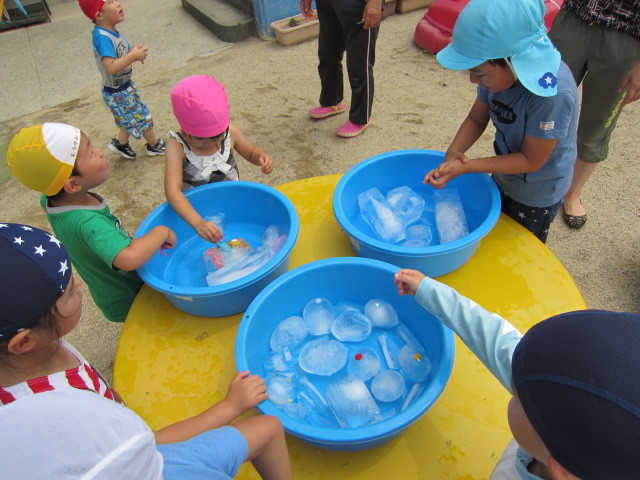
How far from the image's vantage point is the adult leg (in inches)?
120

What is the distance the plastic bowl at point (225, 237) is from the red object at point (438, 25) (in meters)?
3.14

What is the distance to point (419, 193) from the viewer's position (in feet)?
6.01

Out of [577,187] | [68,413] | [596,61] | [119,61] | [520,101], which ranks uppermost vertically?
[68,413]

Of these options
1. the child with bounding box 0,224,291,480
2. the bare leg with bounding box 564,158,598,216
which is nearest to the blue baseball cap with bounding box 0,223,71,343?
the child with bounding box 0,224,291,480

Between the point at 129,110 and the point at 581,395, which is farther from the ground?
the point at 581,395

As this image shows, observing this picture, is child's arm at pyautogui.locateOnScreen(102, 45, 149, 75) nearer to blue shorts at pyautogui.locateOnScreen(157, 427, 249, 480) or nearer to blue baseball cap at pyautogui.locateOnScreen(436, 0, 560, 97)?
blue baseball cap at pyautogui.locateOnScreen(436, 0, 560, 97)

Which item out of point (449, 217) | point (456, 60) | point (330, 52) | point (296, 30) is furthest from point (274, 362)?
point (296, 30)

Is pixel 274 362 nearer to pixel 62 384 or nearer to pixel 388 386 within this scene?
pixel 388 386

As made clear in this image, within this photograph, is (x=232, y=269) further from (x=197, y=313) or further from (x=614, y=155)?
(x=614, y=155)

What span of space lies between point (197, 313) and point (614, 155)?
304 cm

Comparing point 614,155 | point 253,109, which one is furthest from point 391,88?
point 614,155

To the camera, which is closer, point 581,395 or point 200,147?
point 581,395

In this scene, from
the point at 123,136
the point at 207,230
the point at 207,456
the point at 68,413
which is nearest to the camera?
the point at 68,413

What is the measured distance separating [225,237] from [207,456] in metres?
1.08
